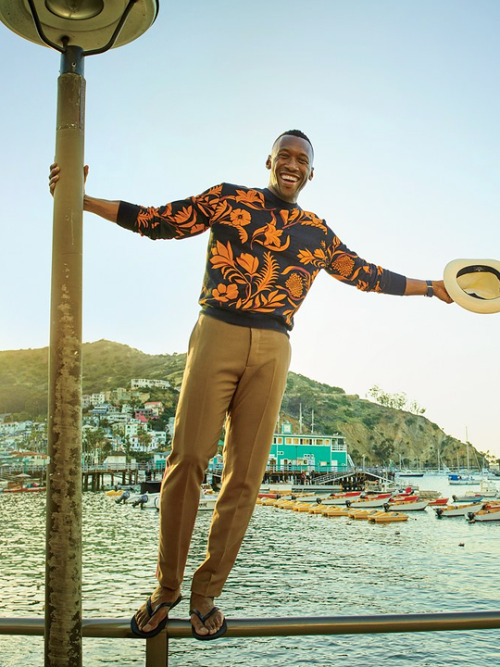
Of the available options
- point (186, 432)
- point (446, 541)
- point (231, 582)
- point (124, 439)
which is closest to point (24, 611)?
point (231, 582)

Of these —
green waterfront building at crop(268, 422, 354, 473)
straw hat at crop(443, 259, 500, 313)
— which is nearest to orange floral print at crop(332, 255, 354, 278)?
straw hat at crop(443, 259, 500, 313)

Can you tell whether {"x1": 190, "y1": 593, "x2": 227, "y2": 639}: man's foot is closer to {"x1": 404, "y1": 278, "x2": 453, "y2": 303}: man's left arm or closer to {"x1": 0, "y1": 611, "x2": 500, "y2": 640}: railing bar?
{"x1": 0, "y1": 611, "x2": 500, "y2": 640}: railing bar

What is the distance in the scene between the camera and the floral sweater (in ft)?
7.24

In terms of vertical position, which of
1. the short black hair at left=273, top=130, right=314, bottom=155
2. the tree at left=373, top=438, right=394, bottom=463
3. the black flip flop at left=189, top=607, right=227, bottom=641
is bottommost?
the tree at left=373, top=438, right=394, bottom=463

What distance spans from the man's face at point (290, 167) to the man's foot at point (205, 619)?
1456 mm

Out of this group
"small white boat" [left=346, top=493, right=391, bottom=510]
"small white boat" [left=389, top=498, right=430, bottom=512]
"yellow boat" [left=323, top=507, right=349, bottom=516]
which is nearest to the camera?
"yellow boat" [left=323, top=507, right=349, bottom=516]

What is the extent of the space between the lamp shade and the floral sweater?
1.74 feet

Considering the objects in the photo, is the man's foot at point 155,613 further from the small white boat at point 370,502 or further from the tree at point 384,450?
the tree at point 384,450

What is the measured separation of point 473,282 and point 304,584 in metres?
24.6

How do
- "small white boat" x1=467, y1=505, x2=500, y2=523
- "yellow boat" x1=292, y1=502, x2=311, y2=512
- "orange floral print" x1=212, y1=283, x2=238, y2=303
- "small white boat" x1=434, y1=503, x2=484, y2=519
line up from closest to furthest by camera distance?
"orange floral print" x1=212, y1=283, x2=238, y2=303
"small white boat" x1=467, y1=505, x2=500, y2=523
"small white boat" x1=434, y1=503, x2=484, y2=519
"yellow boat" x1=292, y1=502, x2=311, y2=512

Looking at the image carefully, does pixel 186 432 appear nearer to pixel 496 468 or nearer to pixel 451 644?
pixel 451 644

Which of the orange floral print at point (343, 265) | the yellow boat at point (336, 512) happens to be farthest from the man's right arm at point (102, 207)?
the yellow boat at point (336, 512)

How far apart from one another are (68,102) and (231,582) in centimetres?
2596

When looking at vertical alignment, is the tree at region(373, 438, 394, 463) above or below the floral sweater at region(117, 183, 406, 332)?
below
